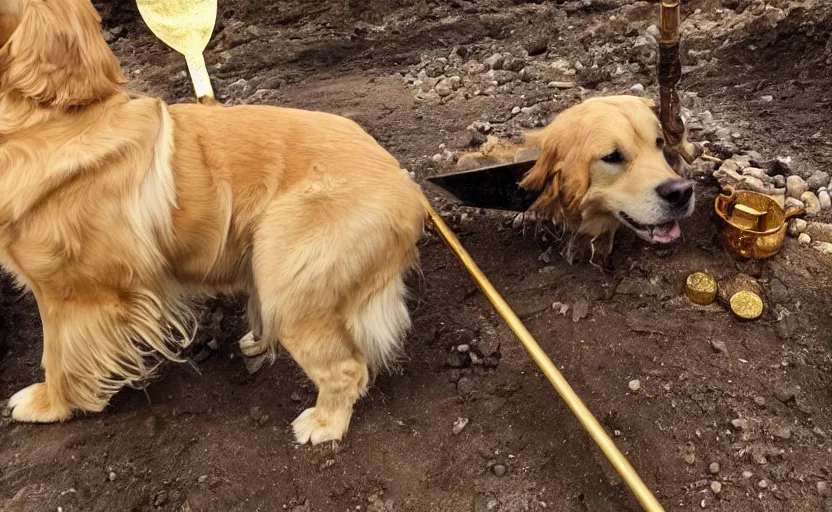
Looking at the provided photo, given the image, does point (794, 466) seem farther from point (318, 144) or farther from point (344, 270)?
point (318, 144)

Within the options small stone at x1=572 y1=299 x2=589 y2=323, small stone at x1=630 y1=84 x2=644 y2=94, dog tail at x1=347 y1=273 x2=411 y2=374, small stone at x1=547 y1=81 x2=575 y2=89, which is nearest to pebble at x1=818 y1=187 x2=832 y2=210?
small stone at x1=630 y1=84 x2=644 y2=94

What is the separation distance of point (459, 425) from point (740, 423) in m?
1.20

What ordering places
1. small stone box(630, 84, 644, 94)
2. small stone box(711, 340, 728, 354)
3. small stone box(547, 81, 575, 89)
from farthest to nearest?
small stone box(547, 81, 575, 89) < small stone box(630, 84, 644, 94) < small stone box(711, 340, 728, 354)

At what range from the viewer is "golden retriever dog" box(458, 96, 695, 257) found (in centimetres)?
296

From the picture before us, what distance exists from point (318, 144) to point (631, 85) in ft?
10.2

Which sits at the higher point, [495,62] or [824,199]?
[495,62]

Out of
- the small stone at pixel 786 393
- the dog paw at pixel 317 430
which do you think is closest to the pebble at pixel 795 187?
the small stone at pixel 786 393

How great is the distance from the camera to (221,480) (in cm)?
278

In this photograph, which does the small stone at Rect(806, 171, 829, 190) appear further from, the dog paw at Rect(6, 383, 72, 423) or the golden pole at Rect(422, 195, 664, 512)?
the dog paw at Rect(6, 383, 72, 423)

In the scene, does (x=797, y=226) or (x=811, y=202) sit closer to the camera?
(x=797, y=226)

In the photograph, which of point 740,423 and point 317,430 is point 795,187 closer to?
point 740,423

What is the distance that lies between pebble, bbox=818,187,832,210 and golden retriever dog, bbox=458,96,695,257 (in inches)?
47.2

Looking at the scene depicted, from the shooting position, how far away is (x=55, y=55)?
2.29 m

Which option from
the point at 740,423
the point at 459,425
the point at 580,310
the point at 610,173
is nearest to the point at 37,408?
the point at 459,425
